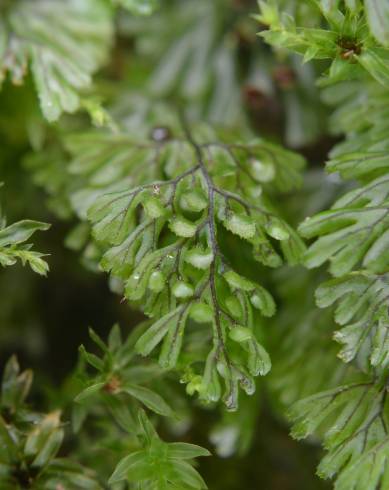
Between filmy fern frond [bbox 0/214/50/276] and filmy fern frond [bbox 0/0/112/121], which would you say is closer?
filmy fern frond [bbox 0/214/50/276]

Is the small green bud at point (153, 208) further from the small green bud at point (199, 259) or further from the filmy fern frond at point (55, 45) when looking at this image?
the filmy fern frond at point (55, 45)

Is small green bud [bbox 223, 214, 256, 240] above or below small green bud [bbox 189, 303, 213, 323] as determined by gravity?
above

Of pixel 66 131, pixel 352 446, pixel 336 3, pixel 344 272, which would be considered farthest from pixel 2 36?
pixel 352 446

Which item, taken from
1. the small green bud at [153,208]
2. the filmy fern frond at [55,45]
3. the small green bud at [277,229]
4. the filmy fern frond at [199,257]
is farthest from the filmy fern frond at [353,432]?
the filmy fern frond at [55,45]

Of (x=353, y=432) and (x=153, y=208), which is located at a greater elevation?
(x=153, y=208)

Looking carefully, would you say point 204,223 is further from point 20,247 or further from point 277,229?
point 20,247

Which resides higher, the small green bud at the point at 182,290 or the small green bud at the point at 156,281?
the small green bud at the point at 156,281

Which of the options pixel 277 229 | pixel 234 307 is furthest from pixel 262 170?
pixel 234 307

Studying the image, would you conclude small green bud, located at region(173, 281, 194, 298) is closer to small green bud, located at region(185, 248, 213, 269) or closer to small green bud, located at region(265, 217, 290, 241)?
small green bud, located at region(185, 248, 213, 269)

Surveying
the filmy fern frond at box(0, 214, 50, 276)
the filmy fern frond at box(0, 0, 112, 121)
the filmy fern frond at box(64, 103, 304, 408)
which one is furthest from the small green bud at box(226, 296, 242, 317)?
the filmy fern frond at box(0, 0, 112, 121)

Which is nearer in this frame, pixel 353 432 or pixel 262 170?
pixel 353 432

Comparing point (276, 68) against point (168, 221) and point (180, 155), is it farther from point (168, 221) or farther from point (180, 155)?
point (168, 221)

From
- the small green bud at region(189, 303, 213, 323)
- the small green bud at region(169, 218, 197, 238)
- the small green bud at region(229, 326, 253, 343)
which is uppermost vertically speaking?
the small green bud at region(169, 218, 197, 238)
